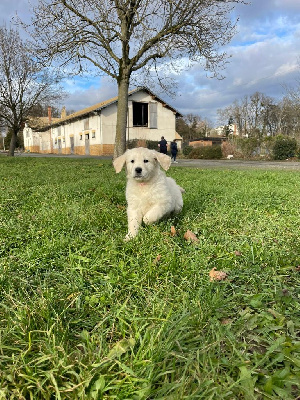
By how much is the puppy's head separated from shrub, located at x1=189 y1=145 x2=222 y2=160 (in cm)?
2511

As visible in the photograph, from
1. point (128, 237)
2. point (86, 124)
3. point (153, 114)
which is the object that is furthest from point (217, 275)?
point (86, 124)

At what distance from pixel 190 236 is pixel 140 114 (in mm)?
33593

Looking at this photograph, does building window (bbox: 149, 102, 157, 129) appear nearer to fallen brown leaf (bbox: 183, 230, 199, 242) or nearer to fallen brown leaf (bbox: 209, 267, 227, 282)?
fallen brown leaf (bbox: 183, 230, 199, 242)

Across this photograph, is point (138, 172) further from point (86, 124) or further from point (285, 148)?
point (86, 124)

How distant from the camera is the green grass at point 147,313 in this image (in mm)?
1157

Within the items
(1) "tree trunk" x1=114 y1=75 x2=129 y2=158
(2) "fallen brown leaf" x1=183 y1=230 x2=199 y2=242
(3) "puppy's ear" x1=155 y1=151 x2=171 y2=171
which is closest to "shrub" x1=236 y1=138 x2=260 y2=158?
(1) "tree trunk" x1=114 y1=75 x2=129 y2=158

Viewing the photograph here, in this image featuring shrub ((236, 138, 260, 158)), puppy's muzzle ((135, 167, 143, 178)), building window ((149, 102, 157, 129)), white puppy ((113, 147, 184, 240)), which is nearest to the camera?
white puppy ((113, 147, 184, 240))

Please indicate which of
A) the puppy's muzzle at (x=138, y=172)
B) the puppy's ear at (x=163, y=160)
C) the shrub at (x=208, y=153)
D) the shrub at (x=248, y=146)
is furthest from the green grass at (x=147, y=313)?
the shrub at (x=248, y=146)

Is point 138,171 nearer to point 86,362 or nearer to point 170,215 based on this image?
point 170,215

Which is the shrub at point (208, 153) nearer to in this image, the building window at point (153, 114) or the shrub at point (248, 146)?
the shrub at point (248, 146)

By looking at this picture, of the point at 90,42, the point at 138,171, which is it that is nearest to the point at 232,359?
the point at 138,171

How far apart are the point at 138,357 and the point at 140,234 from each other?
1.74 metres

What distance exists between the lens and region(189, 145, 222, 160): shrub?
27938 millimetres

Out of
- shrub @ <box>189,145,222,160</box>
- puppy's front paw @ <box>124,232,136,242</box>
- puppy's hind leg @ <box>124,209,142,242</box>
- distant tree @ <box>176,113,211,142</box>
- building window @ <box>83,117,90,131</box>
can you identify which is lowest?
puppy's front paw @ <box>124,232,136,242</box>
